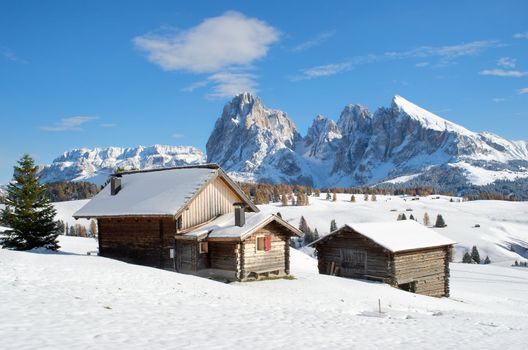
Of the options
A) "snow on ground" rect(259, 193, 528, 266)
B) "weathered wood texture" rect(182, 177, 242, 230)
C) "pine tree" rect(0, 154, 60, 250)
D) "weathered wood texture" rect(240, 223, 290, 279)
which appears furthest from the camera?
"snow on ground" rect(259, 193, 528, 266)

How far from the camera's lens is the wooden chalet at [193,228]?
29.0 meters

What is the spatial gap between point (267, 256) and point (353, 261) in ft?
29.2

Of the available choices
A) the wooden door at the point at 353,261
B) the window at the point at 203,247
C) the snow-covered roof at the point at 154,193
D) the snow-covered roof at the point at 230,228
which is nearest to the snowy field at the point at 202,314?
the snow-covered roof at the point at 230,228

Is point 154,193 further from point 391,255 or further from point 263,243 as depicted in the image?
point 391,255

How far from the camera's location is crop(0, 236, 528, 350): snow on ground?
1223cm

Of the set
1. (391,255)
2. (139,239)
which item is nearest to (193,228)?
(139,239)

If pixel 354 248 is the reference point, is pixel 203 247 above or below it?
above

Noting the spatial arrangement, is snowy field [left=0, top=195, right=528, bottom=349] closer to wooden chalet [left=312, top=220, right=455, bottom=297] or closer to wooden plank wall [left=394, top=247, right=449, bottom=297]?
wooden chalet [left=312, top=220, right=455, bottom=297]

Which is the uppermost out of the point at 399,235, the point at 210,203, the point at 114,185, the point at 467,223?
the point at 114,185

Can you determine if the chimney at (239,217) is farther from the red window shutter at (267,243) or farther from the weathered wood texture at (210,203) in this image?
the weathered wood texture at (210,203)

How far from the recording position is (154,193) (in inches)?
1266

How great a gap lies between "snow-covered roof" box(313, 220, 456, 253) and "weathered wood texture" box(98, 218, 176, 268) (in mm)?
12640

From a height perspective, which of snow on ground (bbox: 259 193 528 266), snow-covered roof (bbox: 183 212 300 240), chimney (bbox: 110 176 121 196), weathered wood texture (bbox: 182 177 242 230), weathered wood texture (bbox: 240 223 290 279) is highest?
chimney (bbox: 110 176 121 196)

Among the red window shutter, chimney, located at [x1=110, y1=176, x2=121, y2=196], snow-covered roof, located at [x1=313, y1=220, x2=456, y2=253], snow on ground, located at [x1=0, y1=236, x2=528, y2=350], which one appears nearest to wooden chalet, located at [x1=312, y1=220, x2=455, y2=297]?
snow-covered roof, located at [x1=313, y1=220, x2=456, y2=253]
